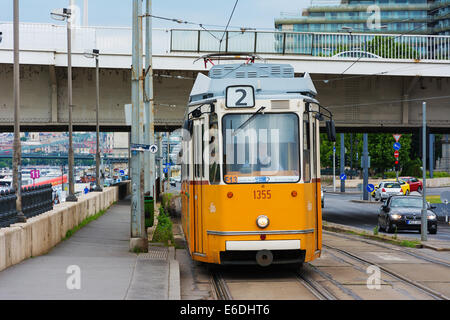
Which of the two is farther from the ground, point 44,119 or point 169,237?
point 44,119

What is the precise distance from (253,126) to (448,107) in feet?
71.7

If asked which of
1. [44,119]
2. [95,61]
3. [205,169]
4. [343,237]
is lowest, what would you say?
[343,237]

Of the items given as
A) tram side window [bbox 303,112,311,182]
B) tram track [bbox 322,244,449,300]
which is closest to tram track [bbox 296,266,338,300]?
tram track [bbox 322,244,449,300]

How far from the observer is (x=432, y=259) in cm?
1568

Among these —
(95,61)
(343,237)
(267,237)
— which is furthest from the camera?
(95,61)

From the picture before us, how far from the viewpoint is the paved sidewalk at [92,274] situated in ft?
31.7

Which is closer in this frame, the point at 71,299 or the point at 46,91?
the point at 71,299

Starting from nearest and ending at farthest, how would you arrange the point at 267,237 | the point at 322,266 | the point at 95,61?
the point at 267,237 → the point at 322,266 → the point at 95,61

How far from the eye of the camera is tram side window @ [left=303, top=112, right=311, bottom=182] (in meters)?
12.0

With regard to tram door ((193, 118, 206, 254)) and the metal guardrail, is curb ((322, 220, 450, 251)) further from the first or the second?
the metal guardrail

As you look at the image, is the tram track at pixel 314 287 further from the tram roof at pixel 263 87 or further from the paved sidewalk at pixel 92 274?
the tram roof at pixel 263 87

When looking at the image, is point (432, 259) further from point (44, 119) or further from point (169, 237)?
point (44, 119)

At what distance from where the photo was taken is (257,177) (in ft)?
38.7
